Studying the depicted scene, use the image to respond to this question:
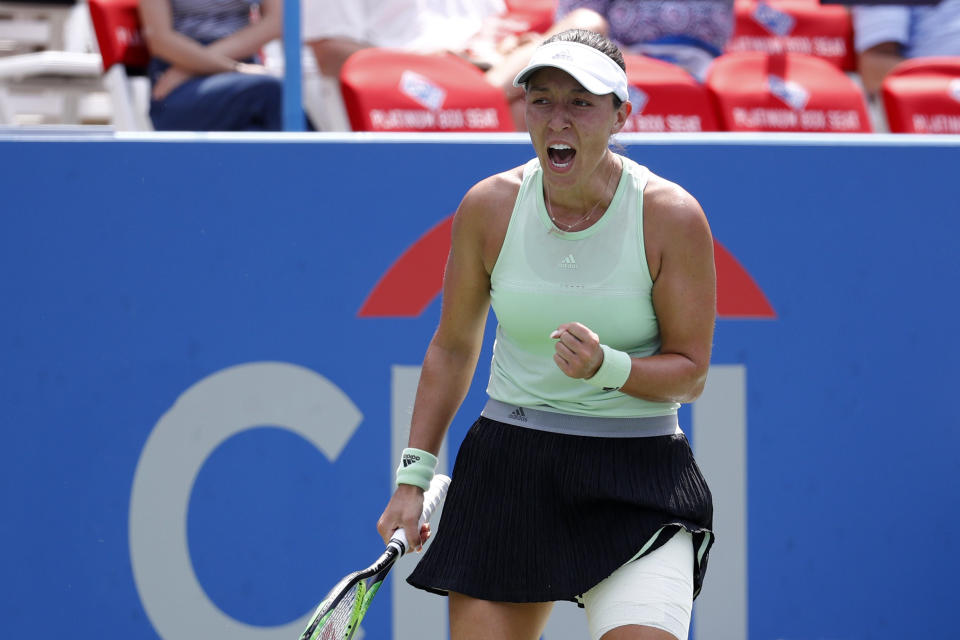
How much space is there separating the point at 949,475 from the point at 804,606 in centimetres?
58

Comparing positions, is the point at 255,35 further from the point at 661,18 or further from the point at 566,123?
the point at 566,123

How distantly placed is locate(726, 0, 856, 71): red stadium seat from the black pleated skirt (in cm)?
443

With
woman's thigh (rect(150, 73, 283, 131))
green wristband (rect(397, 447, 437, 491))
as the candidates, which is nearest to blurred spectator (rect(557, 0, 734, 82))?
woman's thigh (rect(150, 73, 283, 131))

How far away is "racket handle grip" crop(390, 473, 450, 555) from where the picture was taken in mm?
2240

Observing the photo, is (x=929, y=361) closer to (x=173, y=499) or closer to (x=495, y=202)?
(x=495, y=202)

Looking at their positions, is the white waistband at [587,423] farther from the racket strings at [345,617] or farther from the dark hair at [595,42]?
the dark hair at [595,42]

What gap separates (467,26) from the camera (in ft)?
17.3

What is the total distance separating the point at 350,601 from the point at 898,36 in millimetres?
4548

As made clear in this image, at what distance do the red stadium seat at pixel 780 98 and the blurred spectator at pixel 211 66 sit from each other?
5.77ft

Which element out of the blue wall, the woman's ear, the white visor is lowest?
the blue wall

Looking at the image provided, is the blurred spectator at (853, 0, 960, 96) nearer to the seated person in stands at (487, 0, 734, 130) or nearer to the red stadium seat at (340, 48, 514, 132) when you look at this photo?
the seated person in stands at (487, 0, 734, 130)

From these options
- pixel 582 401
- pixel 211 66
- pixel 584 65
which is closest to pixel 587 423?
pixel 582 401

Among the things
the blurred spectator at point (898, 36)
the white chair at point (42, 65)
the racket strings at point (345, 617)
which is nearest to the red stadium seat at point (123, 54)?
the white chair at point (42, 65)

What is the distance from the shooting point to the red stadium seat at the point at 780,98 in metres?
4.91
